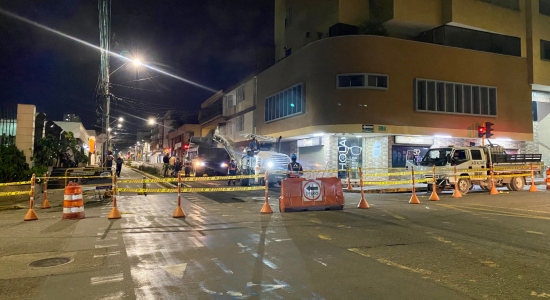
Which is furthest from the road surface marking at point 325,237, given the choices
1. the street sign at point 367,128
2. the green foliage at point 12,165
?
the street sign at point 367,128

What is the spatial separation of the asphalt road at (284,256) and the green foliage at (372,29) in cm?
1754

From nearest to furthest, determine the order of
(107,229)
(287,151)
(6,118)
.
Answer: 1. (107,229)
2. (6,118)
3. (287,151)

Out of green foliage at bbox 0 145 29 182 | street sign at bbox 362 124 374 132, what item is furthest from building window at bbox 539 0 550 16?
green foliage at bbox 0 145 29 182

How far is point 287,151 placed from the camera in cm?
3356

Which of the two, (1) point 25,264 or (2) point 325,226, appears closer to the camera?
(1) point 25,264

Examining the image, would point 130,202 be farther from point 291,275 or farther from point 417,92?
point 417,92

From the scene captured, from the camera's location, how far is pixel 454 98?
27.4 metres

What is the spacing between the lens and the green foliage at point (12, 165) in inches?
664

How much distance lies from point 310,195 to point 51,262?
7.91m

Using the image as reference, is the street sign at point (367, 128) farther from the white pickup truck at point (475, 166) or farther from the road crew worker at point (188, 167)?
the road crew worker at point (188, 167)

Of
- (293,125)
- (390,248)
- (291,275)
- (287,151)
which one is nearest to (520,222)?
(390,248)

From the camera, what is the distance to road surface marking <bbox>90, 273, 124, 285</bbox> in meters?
5.51

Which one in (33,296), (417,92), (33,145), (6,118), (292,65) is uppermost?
(292,65)

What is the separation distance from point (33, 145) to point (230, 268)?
1894 centimetres
